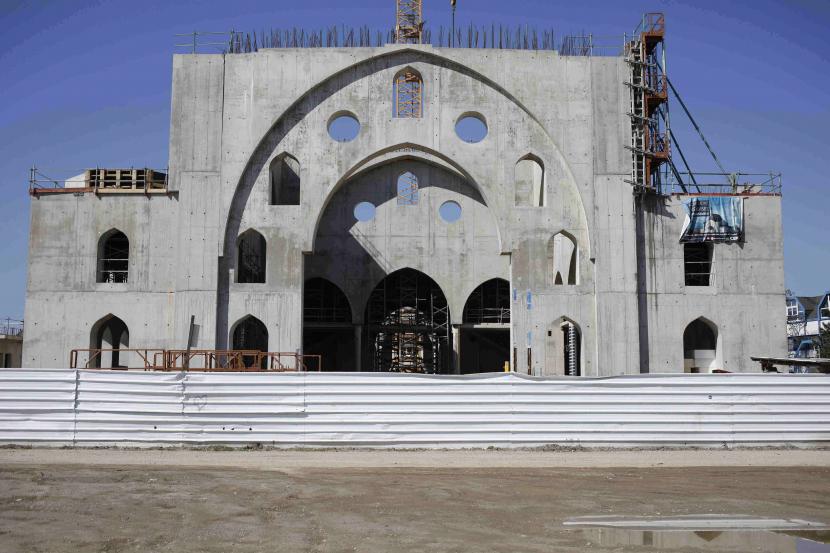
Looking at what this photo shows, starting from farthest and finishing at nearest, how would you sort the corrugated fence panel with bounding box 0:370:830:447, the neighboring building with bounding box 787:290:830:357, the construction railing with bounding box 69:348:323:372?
the neighboring building with bounding box 787:290:830:357 → the construction railing with bounding box 69:348:323:372 → the corrugated fence panel with bounding box 0:370:830:447

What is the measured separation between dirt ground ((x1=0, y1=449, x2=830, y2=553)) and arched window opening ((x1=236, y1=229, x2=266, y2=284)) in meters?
20.3

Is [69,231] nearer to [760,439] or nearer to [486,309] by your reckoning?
[486,309]

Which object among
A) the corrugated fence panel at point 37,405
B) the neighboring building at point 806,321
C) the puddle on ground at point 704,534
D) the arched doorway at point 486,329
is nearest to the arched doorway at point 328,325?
the arched doorway at point 486,329

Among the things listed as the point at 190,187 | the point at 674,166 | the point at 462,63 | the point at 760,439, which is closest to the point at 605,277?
the point at 674,166

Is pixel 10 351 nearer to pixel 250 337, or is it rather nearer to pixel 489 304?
pixel 250 337

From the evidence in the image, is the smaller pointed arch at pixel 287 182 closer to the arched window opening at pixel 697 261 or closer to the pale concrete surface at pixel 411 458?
the arched window opening at pixel 697 261

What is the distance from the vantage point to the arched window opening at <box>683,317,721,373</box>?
32250mm

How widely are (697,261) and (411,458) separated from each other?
20.7m

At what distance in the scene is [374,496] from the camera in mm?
13078

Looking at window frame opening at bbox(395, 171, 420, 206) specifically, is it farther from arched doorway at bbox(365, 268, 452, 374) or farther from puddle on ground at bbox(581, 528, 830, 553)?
puddle on ground at bbox(581, 528, 830, 553)

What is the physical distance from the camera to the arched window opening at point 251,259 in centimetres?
3758

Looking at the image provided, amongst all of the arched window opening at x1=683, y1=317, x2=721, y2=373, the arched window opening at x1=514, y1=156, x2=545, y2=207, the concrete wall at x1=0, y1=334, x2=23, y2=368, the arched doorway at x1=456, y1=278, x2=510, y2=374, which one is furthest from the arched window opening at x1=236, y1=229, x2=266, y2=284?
the arched window opening at x1=683, y1=317, x2=721, y2=373

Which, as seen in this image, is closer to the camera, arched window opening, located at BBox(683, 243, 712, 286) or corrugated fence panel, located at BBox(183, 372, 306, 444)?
corrugated fence panel, located at BBox(183, 372, 306, 444)

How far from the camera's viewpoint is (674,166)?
109ft
